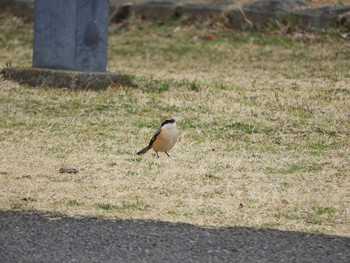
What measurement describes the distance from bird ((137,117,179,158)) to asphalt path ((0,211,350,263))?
87.2 inches

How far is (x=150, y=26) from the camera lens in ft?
58.0

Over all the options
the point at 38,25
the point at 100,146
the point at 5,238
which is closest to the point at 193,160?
the point at 100,146

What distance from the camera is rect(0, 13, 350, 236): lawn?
721 cm

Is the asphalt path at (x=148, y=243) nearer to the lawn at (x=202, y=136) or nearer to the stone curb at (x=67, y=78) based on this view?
the lawn at (x=202, y=136)

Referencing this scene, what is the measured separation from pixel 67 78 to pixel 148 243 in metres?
6.59

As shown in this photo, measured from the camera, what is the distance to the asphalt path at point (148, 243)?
5.77 meters

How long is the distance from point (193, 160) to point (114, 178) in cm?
109

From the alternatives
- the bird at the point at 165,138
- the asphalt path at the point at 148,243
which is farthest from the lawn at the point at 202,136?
the asphalt path at the point at 148,243

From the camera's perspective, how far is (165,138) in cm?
880

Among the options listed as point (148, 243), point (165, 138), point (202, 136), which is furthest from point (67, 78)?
point (148, 243)

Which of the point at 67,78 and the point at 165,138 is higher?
the point at 165,138

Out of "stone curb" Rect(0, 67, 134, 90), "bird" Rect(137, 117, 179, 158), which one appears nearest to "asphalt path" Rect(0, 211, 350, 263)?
"bird" Rect(137, 117, 179, 158)

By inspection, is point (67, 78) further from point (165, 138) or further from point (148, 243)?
point (148, 243)

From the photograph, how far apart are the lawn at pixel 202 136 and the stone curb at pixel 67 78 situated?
165mm
